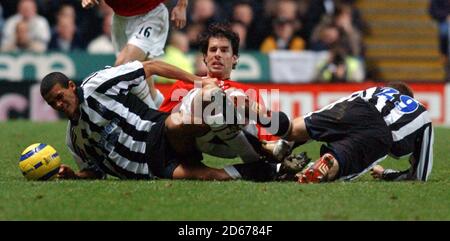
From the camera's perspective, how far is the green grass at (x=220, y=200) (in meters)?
7.87

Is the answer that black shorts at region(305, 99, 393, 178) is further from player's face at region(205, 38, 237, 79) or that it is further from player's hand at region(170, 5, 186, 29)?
player's hand at region(170, 5, 186, 29)

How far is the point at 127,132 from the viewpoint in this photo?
9562 mm

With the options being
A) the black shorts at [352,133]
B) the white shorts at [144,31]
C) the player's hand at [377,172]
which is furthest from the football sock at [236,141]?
the white shorts at [144,31]

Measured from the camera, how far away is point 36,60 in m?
19.1

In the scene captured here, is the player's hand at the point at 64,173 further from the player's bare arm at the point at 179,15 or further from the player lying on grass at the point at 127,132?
the player's bare arm at the point at 179,15

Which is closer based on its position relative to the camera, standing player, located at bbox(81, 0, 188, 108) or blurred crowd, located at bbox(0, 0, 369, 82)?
standing player, located at bbox(81, 0, 188, 108)

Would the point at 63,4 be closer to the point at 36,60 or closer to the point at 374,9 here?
the point at 36,60

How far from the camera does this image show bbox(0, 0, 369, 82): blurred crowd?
1958cm

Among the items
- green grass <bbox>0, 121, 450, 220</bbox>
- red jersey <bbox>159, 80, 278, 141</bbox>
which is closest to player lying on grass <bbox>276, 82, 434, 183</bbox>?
green grass <bbox>0, 121, 450, 220</bbox>

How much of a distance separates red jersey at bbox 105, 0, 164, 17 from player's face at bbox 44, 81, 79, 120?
3194 mm

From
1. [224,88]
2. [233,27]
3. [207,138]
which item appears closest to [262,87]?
[233,27]

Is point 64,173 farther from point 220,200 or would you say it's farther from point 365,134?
point 365,134

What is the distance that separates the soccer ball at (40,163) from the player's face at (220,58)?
5.93 feet
